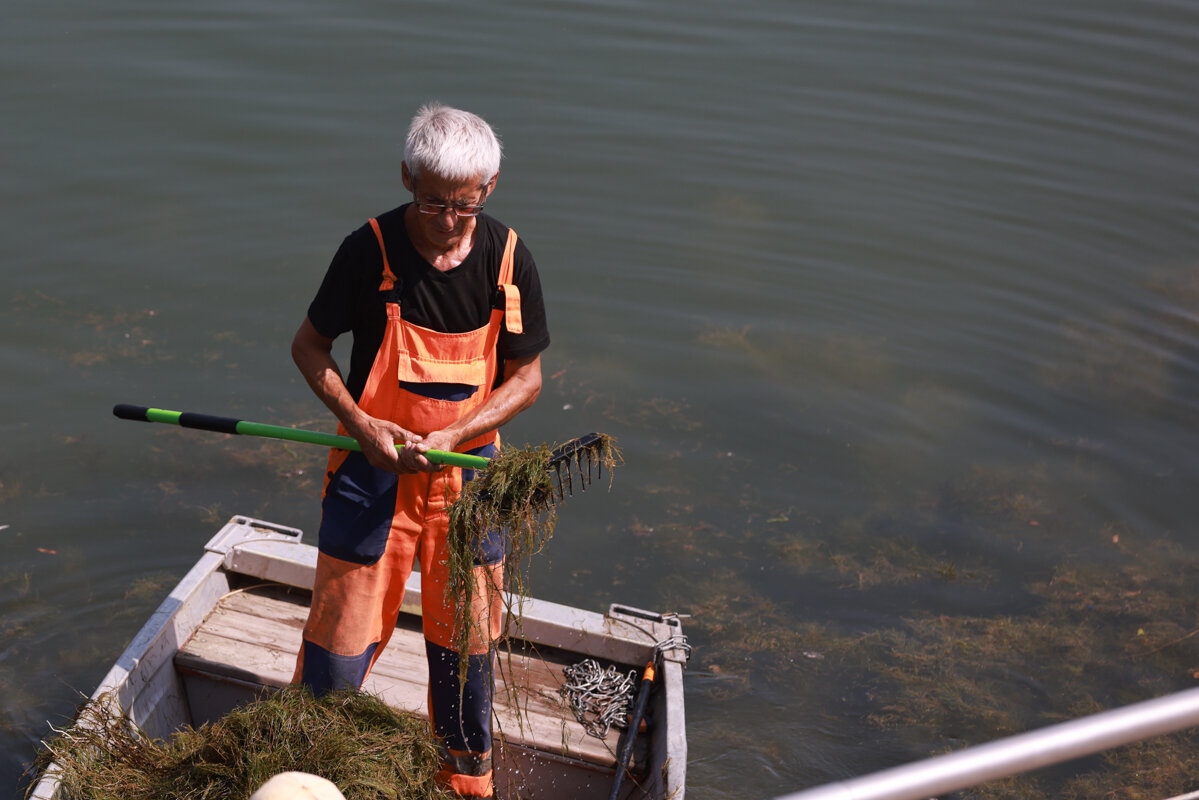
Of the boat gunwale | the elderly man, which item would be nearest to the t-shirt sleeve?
the elderly man

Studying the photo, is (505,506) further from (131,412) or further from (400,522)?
(131,412)

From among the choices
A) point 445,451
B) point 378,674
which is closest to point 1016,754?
point 445,451

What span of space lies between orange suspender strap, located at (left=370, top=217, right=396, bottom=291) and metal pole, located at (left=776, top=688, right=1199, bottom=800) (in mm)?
2196

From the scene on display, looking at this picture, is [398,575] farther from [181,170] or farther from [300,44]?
[300,44]

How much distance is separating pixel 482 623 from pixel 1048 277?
261 inches

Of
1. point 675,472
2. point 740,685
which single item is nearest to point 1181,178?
point 675,472

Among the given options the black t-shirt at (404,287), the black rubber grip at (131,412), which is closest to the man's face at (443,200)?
the black t-shirt at (404,287)

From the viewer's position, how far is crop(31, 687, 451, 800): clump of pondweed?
3.25 meters

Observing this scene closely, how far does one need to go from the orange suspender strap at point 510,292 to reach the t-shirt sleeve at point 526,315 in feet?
0.08

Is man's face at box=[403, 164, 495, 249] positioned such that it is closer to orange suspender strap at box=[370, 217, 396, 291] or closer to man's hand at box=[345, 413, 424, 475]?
orange suspender strap at box=[370, 217, 396, 291]

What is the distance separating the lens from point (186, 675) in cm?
462

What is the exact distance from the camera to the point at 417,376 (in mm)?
3455

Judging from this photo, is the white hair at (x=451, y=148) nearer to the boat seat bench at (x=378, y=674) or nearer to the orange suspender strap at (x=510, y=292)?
the orange suspender strap at (x=510, y=292)

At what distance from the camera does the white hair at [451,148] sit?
125 inches
